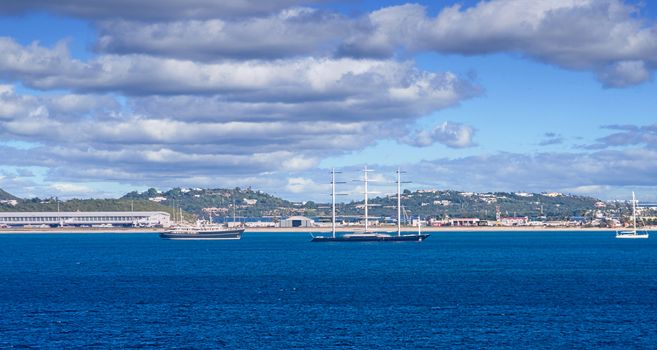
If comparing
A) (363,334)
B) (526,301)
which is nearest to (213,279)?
(526,301)

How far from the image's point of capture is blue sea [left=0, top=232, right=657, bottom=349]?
6038 cm

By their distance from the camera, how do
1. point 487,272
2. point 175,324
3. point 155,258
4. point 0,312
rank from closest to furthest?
point 175,324
point 0,312
point 487,272
point 155,258

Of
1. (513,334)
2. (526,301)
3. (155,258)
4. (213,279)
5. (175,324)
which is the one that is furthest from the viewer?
(155,258)

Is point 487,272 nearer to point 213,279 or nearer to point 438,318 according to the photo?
point 213,279

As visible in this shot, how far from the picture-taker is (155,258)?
163375 mm

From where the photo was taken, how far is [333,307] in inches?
3024

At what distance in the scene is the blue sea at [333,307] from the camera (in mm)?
60375

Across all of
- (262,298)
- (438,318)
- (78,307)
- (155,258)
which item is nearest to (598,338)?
(438,318)

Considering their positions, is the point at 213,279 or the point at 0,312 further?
the point at 213,279

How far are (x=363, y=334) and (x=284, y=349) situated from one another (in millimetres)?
6849

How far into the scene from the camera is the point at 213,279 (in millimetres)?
107312

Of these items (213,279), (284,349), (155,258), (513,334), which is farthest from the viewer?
(155,258)

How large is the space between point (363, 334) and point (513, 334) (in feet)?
30.2

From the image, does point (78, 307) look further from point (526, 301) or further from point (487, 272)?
point (487, 272)
